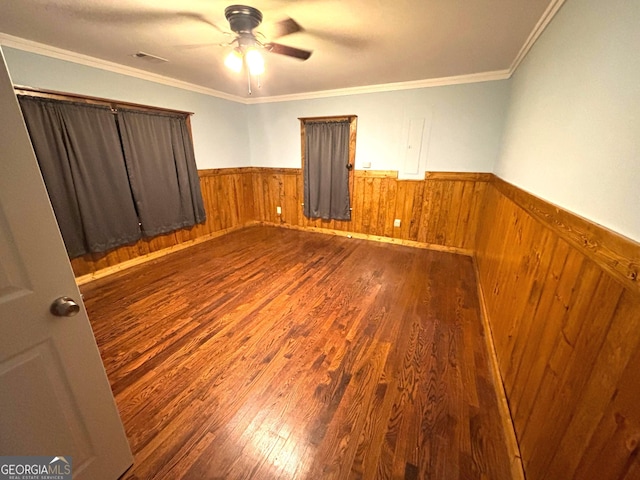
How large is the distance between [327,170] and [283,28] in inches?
Result: 92.2

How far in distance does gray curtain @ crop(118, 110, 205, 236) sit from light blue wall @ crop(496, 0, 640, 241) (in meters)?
3.93

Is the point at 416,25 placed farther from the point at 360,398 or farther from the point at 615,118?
the point at 360,398

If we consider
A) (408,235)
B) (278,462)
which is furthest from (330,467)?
(408,235)

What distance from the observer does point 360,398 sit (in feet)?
4.71

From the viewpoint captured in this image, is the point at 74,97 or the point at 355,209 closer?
the point at 74,97

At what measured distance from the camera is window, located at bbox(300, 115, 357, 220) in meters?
3.87

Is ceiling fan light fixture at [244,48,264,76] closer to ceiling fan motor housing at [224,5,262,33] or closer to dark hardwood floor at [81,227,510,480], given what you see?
ceiling fan motor housing at [224,5,262,33]

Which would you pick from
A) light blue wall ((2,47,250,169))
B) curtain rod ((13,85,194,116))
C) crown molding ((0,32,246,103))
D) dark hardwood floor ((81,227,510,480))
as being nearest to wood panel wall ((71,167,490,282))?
light blue wall ((2,47,250,169))

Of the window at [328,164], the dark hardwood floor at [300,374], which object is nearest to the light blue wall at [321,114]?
the window at [328,164]

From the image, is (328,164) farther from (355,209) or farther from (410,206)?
(410,206)

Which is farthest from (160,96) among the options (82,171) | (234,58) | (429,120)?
(429,120)

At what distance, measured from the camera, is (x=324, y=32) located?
6.57 feet

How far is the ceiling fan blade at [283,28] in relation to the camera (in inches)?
66.7

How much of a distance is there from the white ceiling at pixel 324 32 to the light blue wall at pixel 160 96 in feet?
0.65
